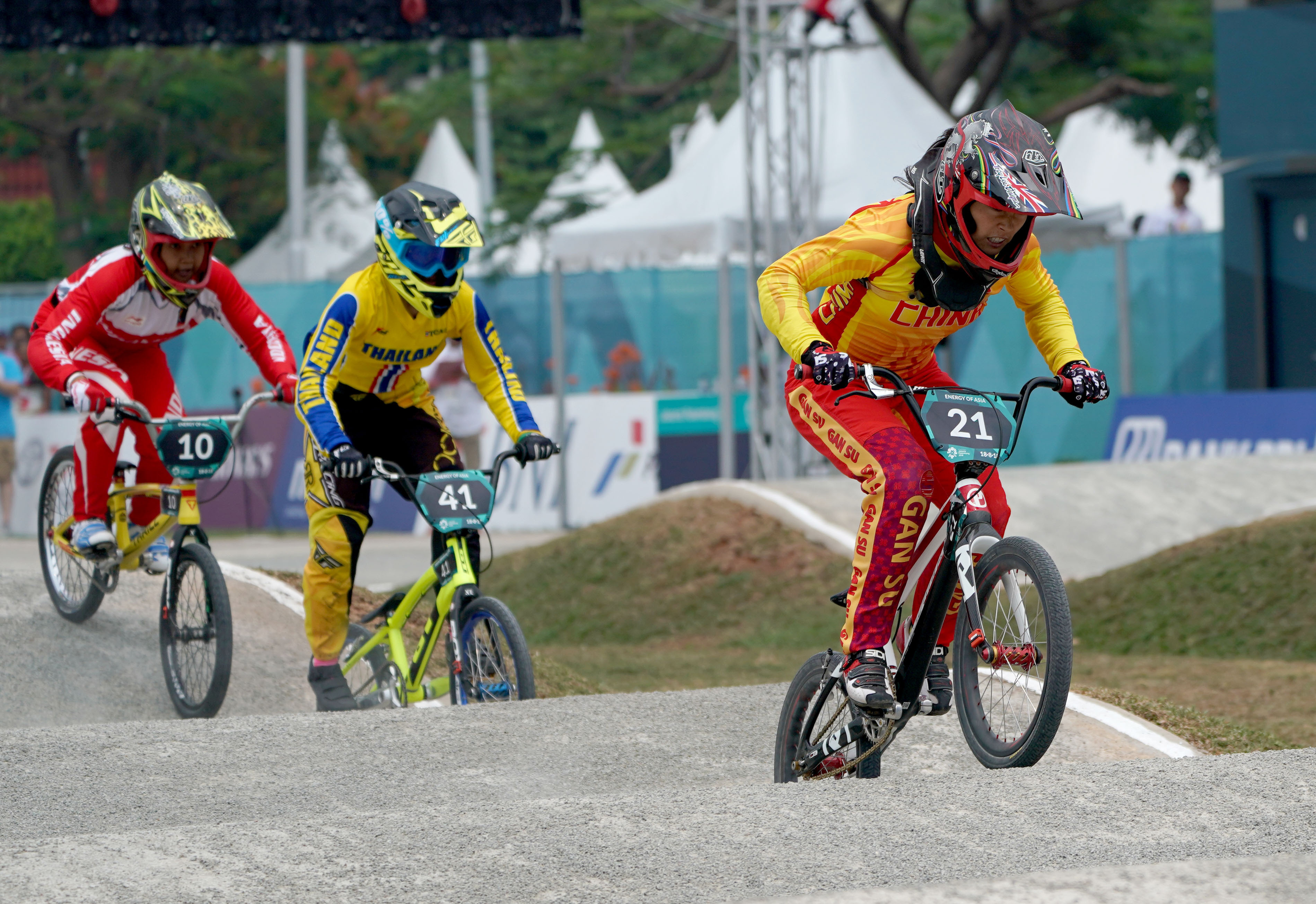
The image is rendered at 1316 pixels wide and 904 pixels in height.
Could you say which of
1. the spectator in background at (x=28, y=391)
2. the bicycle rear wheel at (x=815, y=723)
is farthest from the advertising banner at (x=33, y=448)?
the bicycle rear wheel at (x=815, y=723)

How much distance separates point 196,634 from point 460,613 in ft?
5.20

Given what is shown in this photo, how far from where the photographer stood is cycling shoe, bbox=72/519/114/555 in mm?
8180

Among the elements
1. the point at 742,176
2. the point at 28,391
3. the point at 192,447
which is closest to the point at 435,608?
the point at 192,447

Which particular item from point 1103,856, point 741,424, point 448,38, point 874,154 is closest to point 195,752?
point 1103,856

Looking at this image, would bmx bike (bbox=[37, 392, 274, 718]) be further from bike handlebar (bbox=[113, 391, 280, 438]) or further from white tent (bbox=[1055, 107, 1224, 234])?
white tent (bbox=[1055, 107, 1224, 234])

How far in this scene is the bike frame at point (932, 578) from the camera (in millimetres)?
5027

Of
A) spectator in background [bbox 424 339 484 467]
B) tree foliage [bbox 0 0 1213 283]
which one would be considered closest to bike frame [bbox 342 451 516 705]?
spectator in background [bbox 424 339 484 467]

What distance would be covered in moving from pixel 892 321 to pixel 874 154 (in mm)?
16116

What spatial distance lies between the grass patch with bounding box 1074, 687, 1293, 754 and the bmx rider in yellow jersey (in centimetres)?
248

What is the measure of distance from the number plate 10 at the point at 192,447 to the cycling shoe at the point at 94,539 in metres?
0.58

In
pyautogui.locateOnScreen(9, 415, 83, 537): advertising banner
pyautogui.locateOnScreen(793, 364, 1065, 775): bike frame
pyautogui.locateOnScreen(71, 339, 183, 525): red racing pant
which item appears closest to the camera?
pyautogui.locateOnScreen(793, 364, 1065, 775): bike frame

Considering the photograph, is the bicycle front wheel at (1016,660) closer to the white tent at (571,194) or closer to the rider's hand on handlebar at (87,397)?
the rider's hand on handlebar at (87,397)

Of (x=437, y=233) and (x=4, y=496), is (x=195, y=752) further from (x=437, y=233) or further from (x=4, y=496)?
(x=4, y=496)

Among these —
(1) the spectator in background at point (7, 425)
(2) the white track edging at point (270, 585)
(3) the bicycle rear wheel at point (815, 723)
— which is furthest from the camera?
(1) the spectator in background at point (7, 425)
